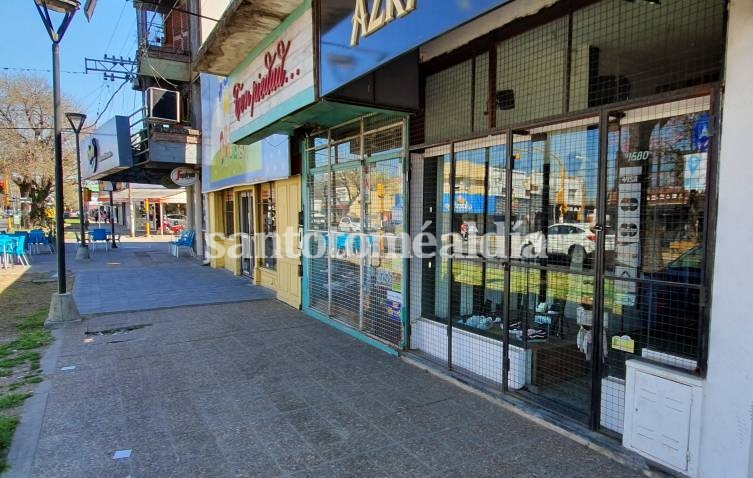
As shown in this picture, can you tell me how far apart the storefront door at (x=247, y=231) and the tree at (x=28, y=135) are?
56.9 feet

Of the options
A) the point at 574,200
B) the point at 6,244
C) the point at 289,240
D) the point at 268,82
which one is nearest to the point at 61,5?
the point at 268,82

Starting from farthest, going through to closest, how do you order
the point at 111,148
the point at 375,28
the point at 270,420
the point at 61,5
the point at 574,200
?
the point at 111,148 → the point at 61,5 → the point at 574,200 → the point at 270,420 → the point at 375,28

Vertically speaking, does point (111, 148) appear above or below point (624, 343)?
above

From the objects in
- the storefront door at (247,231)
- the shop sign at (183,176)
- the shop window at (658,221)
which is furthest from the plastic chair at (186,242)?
the shop window at (658,221)

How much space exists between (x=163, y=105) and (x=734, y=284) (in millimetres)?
15451

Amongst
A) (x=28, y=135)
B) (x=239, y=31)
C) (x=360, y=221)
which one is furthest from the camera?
(x=28, y=135)

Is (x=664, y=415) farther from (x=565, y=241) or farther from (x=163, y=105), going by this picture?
(x=163, y=105)

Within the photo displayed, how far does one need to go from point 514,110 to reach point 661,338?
7.68ft

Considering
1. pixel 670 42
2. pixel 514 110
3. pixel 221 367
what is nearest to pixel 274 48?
pixel 514 110

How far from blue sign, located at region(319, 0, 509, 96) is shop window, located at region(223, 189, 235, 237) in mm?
9233

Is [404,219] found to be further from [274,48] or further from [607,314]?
[274,48]

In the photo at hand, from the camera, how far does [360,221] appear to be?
20.1ft

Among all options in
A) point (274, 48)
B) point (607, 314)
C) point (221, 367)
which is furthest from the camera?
point (274, 48)

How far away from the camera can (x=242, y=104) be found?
280 inches
